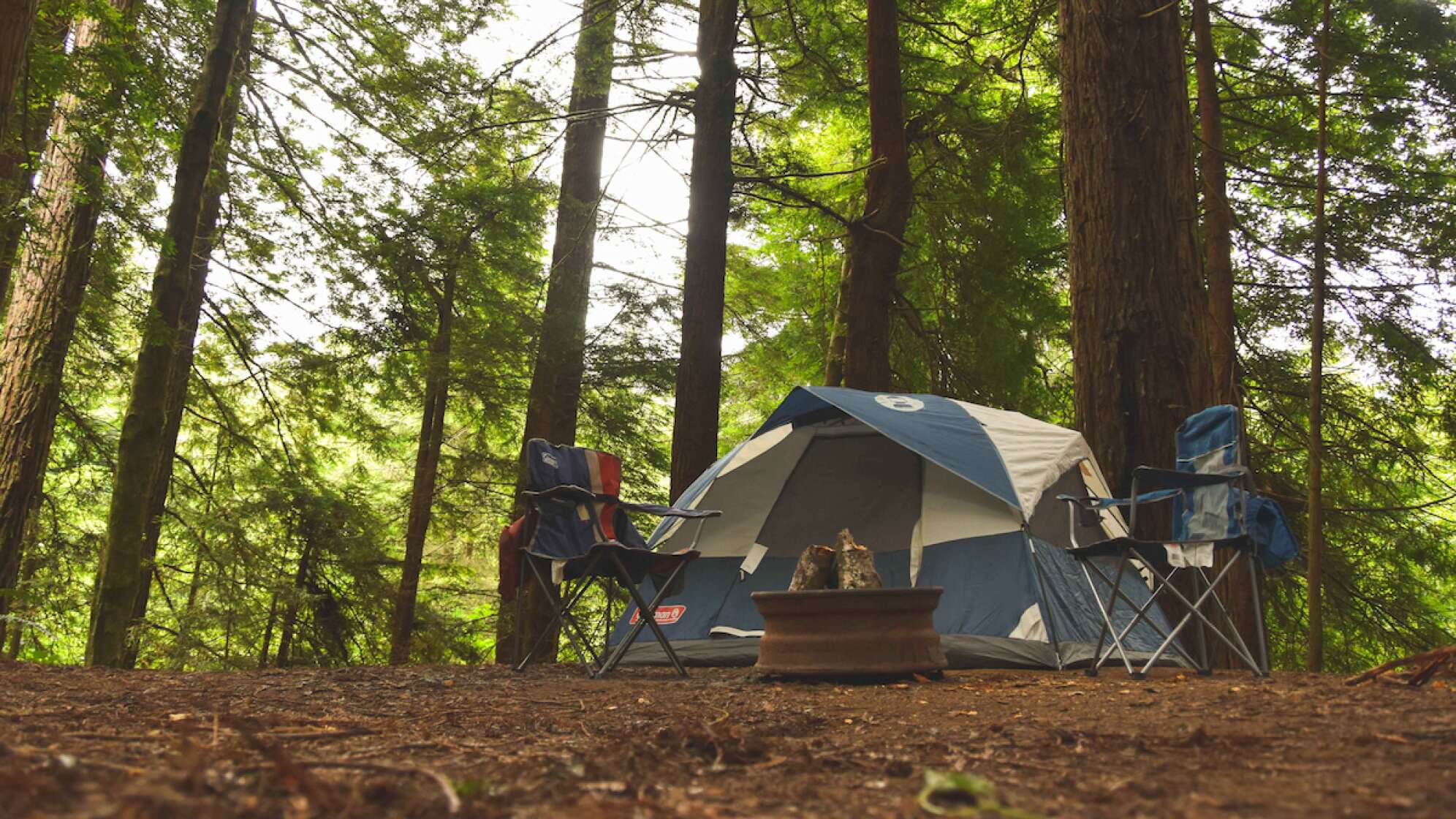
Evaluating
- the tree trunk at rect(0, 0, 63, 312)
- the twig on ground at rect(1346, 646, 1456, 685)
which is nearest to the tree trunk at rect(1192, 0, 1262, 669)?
the twig on ground at rect(1346, 646, 1456, 685)

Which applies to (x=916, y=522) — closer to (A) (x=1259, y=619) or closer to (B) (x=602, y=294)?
(A) (x=1259, y=619)

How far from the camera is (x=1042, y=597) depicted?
453 centimetres

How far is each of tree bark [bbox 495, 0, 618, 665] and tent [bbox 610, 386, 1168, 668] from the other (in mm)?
2627

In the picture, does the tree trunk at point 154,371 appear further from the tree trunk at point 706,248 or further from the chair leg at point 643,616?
the tree trunk at point 706,248

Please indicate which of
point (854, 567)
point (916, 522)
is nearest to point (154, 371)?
point (854, 567)

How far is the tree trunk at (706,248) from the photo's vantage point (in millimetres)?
7066

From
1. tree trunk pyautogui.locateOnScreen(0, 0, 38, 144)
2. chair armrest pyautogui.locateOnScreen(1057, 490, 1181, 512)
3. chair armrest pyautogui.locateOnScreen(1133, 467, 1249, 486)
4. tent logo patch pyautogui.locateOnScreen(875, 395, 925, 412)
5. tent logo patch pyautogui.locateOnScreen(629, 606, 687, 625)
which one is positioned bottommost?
tent logo patch pyautogui.locateOnScreen(629, 606, 687, 625)

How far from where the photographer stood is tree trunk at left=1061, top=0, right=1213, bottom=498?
4.89 meters

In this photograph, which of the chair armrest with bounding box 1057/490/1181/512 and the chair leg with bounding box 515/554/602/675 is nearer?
the chair armrest with bounding box 1057/490/1181/512

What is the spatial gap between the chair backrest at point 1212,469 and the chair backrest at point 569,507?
2.48 metres

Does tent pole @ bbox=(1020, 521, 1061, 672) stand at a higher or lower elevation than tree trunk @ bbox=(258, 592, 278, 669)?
higher

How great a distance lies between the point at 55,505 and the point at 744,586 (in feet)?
18.7

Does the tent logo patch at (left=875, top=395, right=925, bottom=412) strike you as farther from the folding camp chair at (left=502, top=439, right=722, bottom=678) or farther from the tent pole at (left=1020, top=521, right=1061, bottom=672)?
the folding camp chair at (left=502, top=439, right=722, bottom=678)

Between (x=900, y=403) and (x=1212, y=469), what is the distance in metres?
1.74
